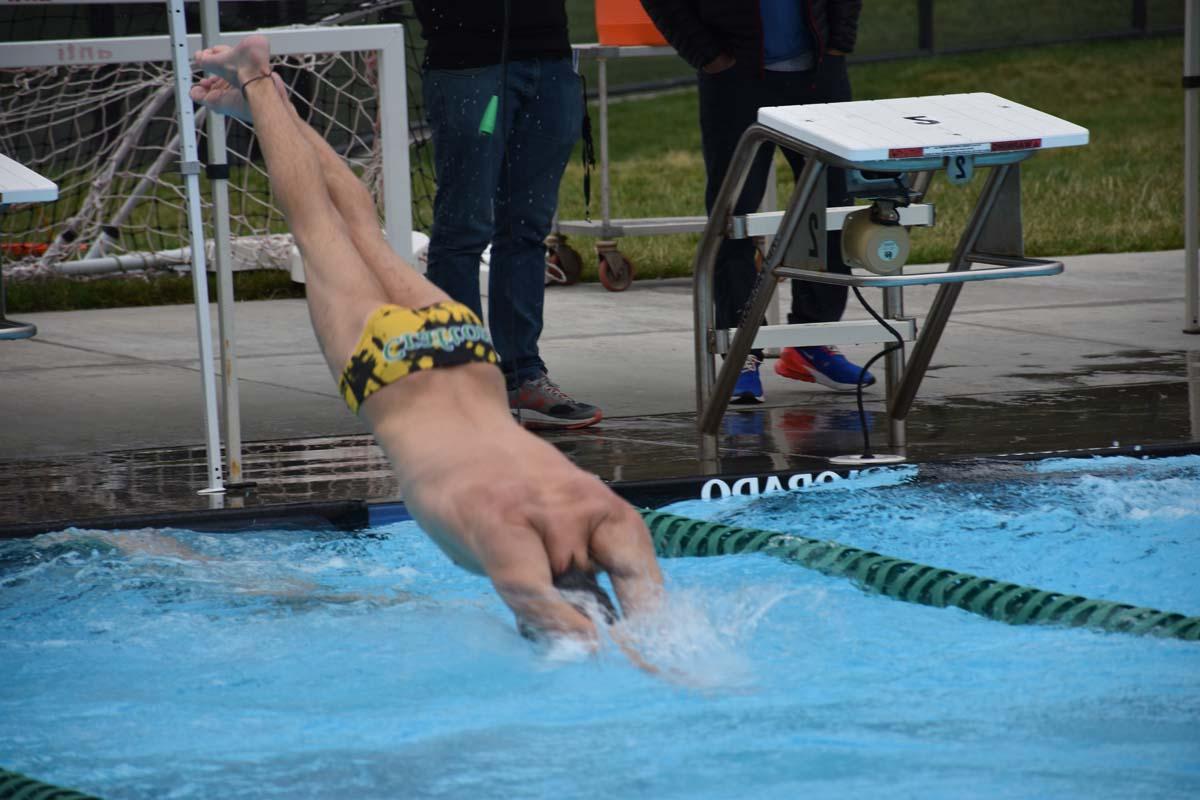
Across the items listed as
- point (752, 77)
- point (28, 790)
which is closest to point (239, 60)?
point (28, 790)

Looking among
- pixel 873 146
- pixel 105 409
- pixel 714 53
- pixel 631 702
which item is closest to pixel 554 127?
pixel 714 53

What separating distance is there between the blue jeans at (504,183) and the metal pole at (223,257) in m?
0.95

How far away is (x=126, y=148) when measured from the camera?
974 cm

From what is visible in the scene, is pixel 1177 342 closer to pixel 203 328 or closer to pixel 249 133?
pixel 203 328

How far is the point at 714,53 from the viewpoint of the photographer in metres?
5.70

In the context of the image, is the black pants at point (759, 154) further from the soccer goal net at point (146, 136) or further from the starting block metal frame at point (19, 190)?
the starting block metal frame at point (19, 190)

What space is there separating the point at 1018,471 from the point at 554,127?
194 centimetres

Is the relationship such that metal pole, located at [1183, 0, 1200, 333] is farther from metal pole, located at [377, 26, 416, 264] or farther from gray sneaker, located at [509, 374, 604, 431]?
metal pole, located at [377, 26, 416, 264]

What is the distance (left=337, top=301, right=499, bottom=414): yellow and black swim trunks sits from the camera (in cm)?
346

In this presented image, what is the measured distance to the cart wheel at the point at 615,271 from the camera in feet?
29.3

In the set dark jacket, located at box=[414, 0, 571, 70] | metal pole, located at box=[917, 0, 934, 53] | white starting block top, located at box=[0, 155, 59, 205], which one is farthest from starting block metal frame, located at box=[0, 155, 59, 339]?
metal pole, located at box=[917, 0, 934, 53]

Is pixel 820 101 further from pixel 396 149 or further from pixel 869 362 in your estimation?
pixel 396 149

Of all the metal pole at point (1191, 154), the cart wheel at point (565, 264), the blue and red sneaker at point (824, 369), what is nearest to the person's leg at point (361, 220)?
the blue and red sneaker at point (824, 369)

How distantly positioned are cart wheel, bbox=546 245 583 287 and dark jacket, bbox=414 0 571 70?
3826 millimetres
